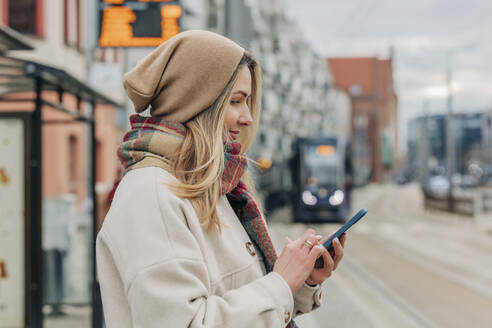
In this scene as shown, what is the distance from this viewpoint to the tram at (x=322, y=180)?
2241 centimetres

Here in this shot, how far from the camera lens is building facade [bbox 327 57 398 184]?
362 feet

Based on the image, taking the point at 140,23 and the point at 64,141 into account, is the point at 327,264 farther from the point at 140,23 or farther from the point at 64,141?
the point at 64,141

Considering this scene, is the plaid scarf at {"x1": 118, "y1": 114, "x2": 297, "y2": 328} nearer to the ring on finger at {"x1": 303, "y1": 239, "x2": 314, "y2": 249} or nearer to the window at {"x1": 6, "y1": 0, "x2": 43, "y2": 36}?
the ring on finger at {"x1": 303, "y1": 239, "x2": 314, "y2": 249}

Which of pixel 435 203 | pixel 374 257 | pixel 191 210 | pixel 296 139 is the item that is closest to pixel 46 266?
pixel 191 210

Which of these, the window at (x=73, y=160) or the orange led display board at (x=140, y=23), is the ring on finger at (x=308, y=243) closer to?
the orange led display board at (x=140, y=23)

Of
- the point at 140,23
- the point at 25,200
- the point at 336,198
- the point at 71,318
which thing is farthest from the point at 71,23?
the point at 25,200

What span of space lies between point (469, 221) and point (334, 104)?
7767 centimetres

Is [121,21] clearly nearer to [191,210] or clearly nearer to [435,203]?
[191,210]

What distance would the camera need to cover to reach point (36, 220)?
17.5 ft

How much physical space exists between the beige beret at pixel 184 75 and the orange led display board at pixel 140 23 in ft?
14.1

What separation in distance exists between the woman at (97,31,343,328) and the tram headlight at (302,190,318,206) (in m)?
20.6

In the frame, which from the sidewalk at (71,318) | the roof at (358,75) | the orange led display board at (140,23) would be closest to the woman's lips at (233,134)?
the orange led display board at (140,23)

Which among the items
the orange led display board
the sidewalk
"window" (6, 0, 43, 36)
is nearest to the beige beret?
the orange led display board

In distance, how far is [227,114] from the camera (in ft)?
6.14
